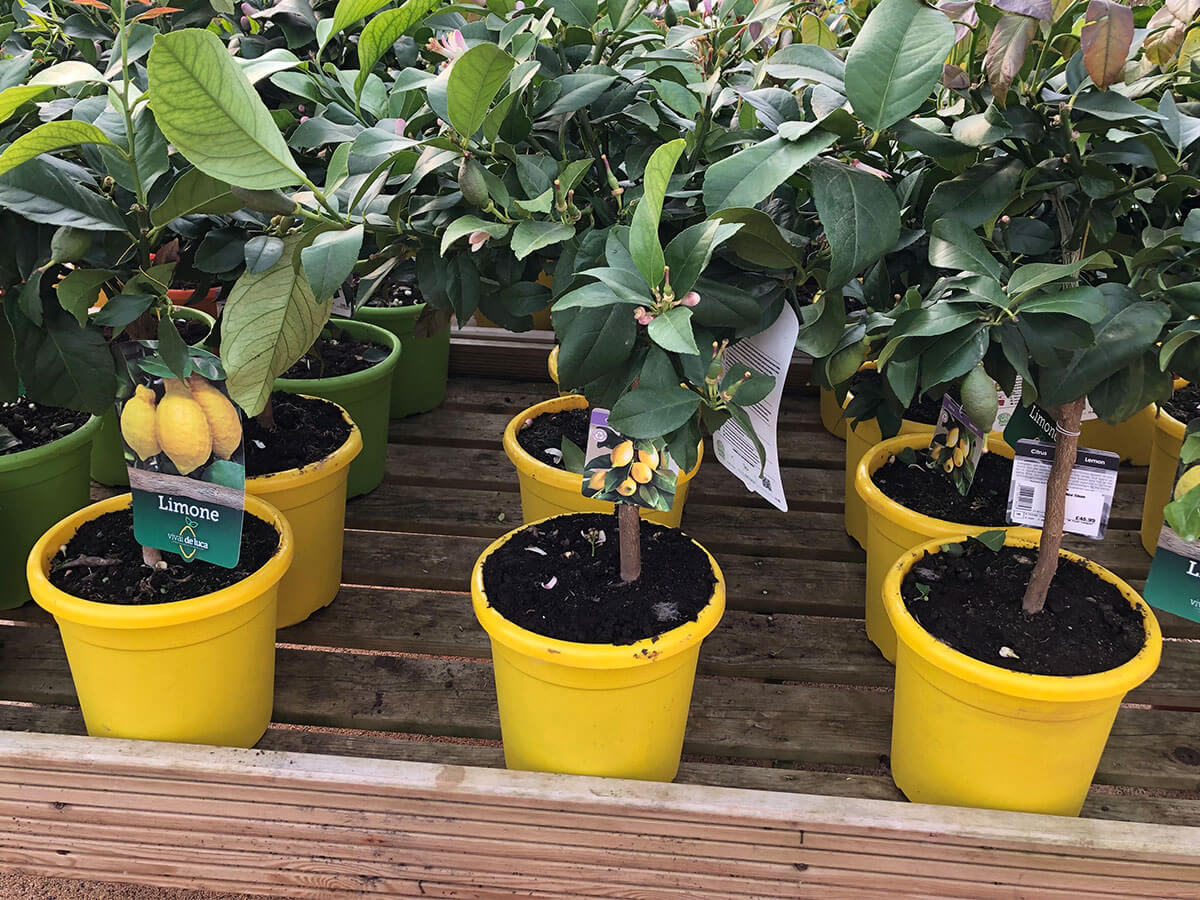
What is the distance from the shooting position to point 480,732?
116 centimetres

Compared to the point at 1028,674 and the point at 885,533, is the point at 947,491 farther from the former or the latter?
the point at 1028,674

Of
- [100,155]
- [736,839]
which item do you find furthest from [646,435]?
[100,155]

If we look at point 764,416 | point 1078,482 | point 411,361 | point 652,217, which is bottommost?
point 411,361

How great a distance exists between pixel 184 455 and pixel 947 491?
1022 millimetres

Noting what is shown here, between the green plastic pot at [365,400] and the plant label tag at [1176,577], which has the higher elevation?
the plant label tag at [1176,577]

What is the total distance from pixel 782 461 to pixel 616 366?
3.45ft

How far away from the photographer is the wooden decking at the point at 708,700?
3.14ft

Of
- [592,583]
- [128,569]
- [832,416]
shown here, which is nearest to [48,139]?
[128,569]

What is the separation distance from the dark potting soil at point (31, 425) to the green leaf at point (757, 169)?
105 centimetres

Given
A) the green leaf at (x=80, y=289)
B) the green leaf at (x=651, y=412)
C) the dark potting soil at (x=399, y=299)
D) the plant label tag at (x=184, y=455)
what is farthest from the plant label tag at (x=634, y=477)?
the dark potting soil at (x=399, y=299)

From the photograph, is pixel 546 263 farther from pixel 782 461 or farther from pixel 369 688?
pixel 782 461

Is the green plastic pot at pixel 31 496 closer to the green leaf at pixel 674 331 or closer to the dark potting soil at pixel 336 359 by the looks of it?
the dark potting soil at pixel 336 359

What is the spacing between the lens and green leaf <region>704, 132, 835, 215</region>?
66 centimetres

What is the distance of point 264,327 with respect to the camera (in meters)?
0.76
